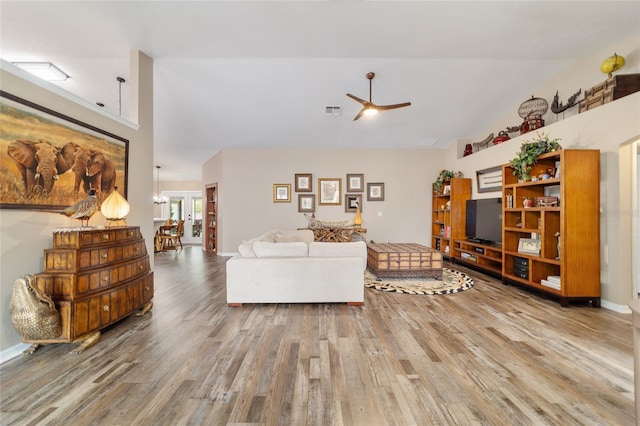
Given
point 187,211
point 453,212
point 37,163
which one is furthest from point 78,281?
point 187,211

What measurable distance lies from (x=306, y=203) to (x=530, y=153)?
4603 mm

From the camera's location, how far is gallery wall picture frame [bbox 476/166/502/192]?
464 centimetres

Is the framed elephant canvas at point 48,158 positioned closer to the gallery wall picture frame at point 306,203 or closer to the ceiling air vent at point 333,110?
the ceiling air vent at point 333,110

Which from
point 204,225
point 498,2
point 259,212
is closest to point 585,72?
point 498,2

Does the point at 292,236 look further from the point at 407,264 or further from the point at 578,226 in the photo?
the point at 578,226

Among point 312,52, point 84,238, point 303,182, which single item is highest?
point 312,52

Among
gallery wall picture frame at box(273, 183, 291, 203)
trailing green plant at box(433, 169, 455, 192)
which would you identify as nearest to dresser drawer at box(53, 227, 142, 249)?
gallery wall picture frame at box(273, 183, 291, 203)

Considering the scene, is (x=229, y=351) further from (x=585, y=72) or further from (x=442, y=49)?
(x=585, y=72)

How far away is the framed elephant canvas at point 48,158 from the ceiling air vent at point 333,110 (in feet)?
11.5

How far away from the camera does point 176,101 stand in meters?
4.39

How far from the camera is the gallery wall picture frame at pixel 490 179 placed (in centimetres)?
464

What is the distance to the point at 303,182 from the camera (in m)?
6.35

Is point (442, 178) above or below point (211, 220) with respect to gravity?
above

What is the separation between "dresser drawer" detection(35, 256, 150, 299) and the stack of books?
5265 mm
